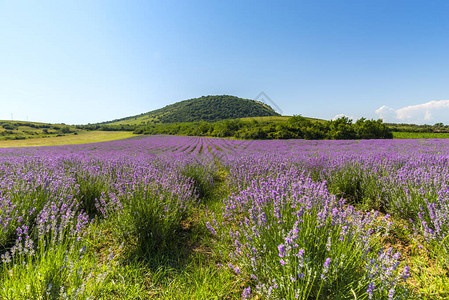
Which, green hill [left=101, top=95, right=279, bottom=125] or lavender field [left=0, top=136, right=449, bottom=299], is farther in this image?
green hill [left=101, top=95, right=279, bottom=125]

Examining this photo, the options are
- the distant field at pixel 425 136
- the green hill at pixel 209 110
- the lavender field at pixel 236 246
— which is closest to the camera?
the lavender field at pixel 236 246

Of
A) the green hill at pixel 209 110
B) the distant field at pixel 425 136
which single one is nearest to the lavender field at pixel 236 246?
the distant field at pixel 425 136

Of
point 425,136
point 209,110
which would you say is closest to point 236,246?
point 425,136

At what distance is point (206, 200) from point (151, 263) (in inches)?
76.4

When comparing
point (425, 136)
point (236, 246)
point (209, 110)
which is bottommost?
point (236, 246)

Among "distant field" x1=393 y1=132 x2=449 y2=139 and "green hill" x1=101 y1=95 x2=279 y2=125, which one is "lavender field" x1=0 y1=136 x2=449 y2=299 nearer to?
"distant field" x1=393 y1=132 x2=449 y2=139

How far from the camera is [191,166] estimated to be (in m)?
5.02

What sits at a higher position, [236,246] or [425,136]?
[425,136]

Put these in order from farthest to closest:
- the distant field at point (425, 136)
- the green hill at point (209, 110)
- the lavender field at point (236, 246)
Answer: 1. the green hill at point (209, 110)
2. the distant field at point (425, 136)
3. the lavender field at point (236, 246)

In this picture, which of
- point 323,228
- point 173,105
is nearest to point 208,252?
point 323,228

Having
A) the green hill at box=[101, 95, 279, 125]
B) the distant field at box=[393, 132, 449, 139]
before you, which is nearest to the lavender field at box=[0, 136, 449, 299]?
the distant field at box=[393, 132, 449, 139]

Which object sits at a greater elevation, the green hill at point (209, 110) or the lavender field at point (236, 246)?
the green hill at point (209, 110)

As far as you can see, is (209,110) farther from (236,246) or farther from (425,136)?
(236,246)

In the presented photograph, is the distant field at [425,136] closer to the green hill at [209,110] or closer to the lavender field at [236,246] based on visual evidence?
the lavender field at [236,246]
